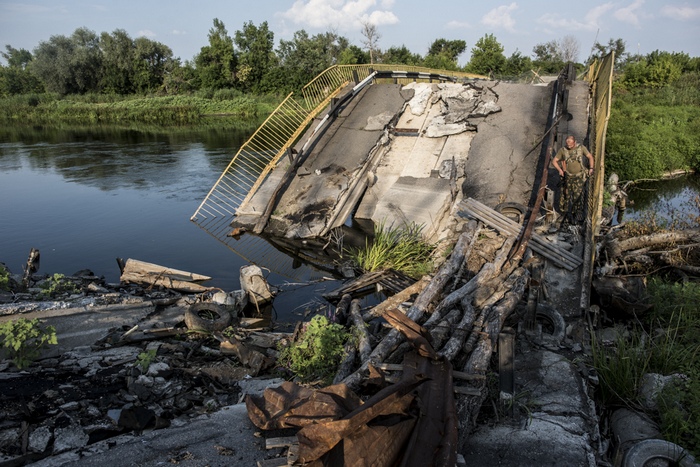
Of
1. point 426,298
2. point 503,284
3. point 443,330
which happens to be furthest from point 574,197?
point 443,330

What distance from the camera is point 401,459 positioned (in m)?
3.19

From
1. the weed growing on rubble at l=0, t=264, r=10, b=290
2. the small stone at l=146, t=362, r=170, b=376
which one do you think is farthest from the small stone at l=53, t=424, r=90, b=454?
the weed growing on rubble at l=0, t=264, r=10, b=290

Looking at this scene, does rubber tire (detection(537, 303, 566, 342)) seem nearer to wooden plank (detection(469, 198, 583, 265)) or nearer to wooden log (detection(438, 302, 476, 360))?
wooden log (detection(438, 302, 476, 360))

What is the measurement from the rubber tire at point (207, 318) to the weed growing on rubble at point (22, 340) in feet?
5.51

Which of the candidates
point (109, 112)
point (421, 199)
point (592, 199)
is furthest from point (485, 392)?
point (109, 112)

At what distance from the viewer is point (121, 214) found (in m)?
13.3

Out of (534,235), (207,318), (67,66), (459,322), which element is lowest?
(207,318)

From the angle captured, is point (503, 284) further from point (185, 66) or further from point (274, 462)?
point (185, 66)

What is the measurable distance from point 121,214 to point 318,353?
406 inches

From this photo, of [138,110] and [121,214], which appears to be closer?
[121,214]

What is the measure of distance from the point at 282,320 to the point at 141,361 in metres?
2.78

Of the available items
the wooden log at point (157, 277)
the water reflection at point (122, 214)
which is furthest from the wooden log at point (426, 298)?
the wooden log at point (157, 277)

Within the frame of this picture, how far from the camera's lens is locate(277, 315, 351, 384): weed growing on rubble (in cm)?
501

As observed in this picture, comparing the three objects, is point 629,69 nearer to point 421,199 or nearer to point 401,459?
point 421,199
